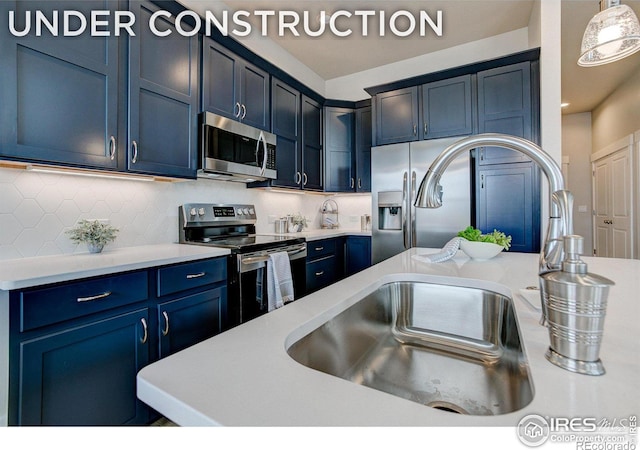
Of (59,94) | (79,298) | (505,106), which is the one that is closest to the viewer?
(79,298)

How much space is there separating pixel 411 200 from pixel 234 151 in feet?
5.99

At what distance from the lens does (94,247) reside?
68.6 inches

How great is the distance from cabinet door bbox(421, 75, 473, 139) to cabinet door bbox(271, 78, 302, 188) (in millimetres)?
1380

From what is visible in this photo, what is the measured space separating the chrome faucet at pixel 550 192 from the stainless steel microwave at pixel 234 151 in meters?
1.87

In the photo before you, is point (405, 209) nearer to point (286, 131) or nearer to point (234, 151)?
point (286, 131)

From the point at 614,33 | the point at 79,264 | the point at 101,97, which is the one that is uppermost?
the point at 614,33

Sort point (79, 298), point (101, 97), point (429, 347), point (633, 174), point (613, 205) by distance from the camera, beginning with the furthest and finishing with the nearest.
Result: 1. point (613, 205)
2. point (633, 174)
3. point (101, 97)
4. point (79, 298)
5. point (429, 347)

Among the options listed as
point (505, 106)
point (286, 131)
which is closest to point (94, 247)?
point (286, 131)

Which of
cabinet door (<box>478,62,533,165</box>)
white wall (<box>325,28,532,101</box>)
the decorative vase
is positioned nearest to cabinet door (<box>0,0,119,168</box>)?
the decorative vase

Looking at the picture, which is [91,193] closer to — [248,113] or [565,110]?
[248,113]

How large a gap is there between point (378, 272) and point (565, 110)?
6846 mm

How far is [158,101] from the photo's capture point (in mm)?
1958

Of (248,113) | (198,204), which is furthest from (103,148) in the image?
(248,113)

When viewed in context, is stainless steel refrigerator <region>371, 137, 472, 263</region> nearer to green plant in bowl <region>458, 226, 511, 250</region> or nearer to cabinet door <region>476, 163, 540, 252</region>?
cabinet door <region>476, 163, 540, 252</region>
